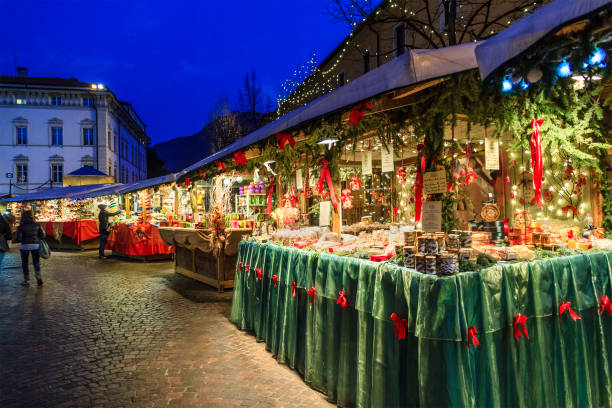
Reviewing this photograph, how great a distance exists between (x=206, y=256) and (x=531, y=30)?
741 centimetres

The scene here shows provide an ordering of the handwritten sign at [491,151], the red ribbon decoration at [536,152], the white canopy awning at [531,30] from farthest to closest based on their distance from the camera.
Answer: the handwritten sign at [491,151], the red ribbon decoration at [536,152], the white canopy awning at [531,30]

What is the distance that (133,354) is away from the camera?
4.38 metres

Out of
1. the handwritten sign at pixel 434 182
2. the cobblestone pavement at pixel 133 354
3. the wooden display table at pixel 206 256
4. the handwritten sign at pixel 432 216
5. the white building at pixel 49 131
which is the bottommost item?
the cobblestone pavement at pixel 133 354

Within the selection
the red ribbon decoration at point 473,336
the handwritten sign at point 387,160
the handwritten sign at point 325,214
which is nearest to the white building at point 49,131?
the handwritten sign at point 325,214

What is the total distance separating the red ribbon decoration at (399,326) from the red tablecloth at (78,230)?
16092 mm

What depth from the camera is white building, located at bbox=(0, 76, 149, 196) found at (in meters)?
33.6

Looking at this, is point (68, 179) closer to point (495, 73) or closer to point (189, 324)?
point (189, 324)

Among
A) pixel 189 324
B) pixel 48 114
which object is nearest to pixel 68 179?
pixel 48 114

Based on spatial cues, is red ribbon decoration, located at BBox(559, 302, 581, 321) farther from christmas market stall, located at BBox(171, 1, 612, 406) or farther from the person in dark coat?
the person in dark coat

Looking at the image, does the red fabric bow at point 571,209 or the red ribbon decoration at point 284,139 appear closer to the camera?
the red ribbon decoration at point 284,139

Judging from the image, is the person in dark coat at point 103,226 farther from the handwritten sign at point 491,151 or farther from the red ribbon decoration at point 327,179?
the handwritten sign at point 491,151

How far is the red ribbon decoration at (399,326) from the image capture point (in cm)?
257

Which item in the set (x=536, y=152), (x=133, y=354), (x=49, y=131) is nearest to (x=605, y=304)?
(x=536, y=152)

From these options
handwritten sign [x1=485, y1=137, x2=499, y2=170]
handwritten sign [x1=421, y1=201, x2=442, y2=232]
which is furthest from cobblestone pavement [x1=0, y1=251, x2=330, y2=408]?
handwritten sign [x1=485, y1=137, x2=499, y2=170]
